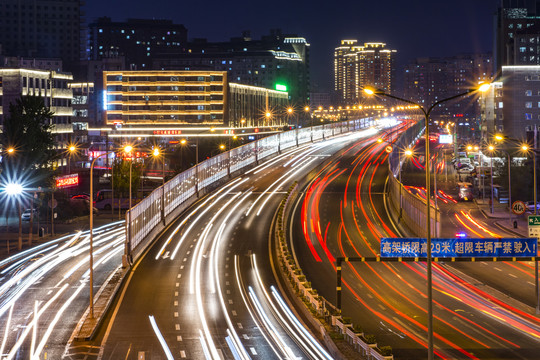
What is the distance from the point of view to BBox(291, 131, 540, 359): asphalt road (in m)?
29.7

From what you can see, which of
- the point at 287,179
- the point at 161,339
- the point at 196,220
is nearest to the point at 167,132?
the point at 287,179

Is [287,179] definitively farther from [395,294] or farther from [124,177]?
[395,294]

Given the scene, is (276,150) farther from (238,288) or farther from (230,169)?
(238,288)

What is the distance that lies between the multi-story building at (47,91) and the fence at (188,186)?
123ft

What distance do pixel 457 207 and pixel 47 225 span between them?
49827 millimetres

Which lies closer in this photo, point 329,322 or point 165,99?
point 329,322

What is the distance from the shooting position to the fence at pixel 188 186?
5194 cm

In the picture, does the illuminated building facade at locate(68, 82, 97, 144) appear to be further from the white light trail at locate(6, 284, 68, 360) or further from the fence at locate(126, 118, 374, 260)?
the white light trail at locate(6, 284, 68, 360)

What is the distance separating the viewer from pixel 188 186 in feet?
236

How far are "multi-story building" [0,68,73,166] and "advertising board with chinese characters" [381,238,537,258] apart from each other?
298 feet

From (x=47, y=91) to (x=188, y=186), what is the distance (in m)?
66.9

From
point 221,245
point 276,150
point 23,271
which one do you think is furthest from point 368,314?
point 276,150

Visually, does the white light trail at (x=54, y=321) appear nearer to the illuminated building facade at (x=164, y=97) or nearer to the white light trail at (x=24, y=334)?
the white light trail at (x=24, y=334)

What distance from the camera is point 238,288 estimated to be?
41.7m
